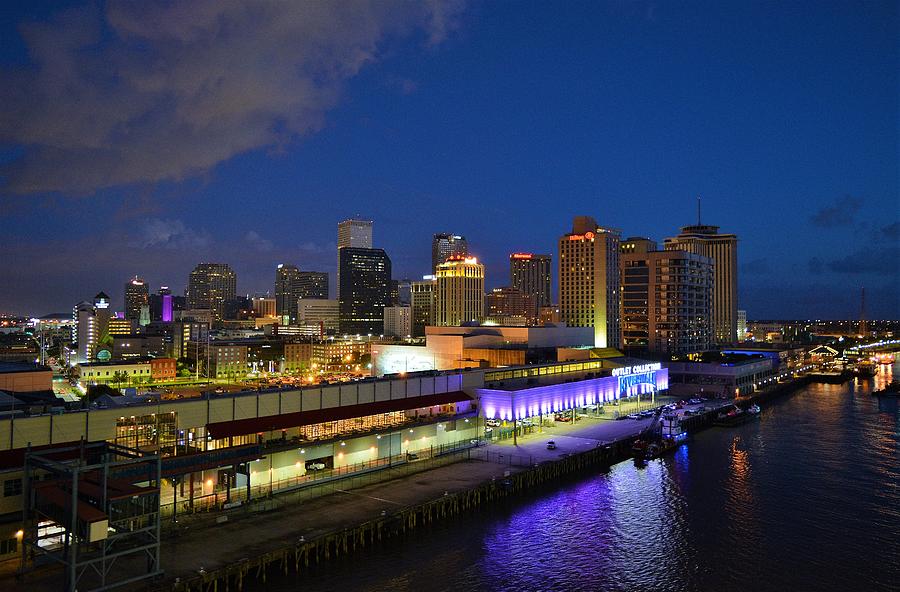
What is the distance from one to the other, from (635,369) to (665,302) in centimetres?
6452

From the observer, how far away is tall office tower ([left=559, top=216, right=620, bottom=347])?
192m

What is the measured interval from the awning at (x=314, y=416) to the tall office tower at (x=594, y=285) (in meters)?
137

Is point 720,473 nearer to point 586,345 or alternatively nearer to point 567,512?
point 567,512

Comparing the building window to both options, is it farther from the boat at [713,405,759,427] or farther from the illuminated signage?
the boat at [713,405,759,427]

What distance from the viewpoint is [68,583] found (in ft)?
92.9

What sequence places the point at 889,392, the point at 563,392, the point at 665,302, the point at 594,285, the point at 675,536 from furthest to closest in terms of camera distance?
1. the point at 594,285
2. the point at 665,302
3. the point at 889,392
4. the point at 563,392
5. the point at 675,536

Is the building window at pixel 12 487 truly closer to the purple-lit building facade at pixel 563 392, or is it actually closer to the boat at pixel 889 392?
the purple-lit building facade at pixel 563 392

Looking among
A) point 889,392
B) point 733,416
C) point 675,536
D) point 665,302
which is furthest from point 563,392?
point 665,302

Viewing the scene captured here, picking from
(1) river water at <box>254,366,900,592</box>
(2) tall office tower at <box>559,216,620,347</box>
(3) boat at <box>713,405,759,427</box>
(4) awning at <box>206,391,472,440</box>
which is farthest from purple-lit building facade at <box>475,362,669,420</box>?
(2) tall office tower at <box>559,216,620,347</box>

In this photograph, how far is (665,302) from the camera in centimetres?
15125

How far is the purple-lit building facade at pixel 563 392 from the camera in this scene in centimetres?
6588

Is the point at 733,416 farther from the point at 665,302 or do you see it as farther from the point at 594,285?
the point at 594,285

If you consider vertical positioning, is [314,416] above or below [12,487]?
above

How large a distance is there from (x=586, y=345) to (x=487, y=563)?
98322 millimetres
